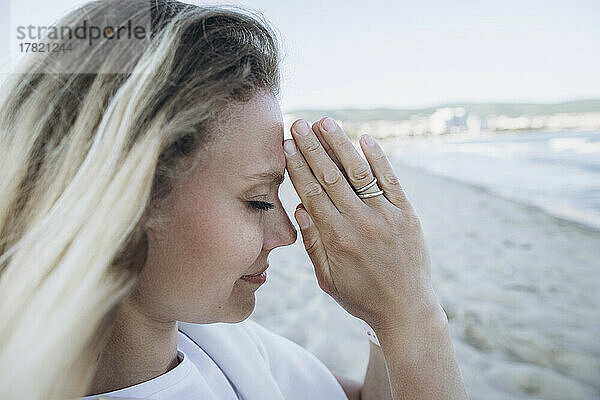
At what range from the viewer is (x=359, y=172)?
5.06ft

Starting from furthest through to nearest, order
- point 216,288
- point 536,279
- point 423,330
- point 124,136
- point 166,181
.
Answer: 1. point 536,279
2. point 423,330
3. point 216,288
4. point 166,181
5. point 124,136

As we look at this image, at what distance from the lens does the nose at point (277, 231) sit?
4.97 feet

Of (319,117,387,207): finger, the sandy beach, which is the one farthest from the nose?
the sandy beach

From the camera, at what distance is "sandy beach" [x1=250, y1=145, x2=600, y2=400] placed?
11.0 feet

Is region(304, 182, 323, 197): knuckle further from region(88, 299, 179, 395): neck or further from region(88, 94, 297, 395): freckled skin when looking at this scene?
region(88, 299, 179, 395): neck

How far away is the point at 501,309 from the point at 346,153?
3.62 metres

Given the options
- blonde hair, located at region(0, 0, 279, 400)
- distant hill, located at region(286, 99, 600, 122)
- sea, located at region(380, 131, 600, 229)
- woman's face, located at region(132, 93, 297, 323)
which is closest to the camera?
blonde hair, located at region(0, 0, 279, 400)

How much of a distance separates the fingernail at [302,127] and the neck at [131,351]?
0.62m

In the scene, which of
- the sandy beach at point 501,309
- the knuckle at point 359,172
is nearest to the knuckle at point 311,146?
the knuckle at point 359,172

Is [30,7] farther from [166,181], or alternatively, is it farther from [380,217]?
[380,217]

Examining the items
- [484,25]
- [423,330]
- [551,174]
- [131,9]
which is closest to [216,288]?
[423,330]

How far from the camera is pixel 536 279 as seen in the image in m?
5.64

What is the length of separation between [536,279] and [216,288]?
5.00 m

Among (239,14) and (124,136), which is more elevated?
(239,14)
